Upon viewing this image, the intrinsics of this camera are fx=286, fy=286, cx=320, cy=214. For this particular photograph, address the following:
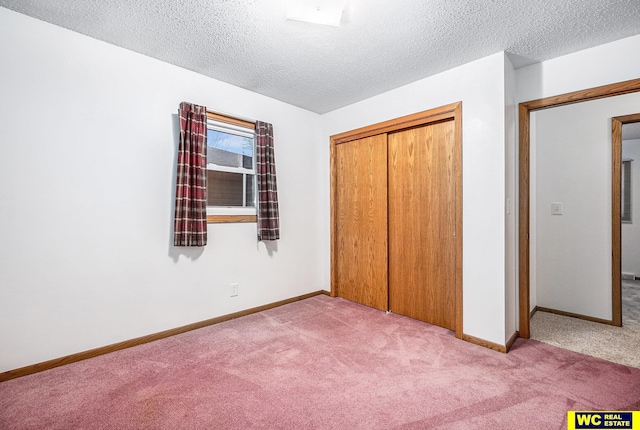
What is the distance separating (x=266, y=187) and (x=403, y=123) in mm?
1535

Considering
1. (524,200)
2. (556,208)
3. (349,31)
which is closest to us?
(349,31)

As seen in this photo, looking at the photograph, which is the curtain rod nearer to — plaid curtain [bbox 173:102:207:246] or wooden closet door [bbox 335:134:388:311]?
plaid curtain [bbox 173:102:207:246]

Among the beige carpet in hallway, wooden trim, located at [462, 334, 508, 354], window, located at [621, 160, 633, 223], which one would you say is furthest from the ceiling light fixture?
window, located at [621, 160, 633, 223]

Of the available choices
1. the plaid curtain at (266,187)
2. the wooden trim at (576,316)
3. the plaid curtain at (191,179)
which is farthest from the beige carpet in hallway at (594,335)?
the plaid curtain at (191,179)

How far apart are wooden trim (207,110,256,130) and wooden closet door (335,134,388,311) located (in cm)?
114

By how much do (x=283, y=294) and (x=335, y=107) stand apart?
7.66 feet

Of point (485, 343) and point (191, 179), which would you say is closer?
point (485, 343)

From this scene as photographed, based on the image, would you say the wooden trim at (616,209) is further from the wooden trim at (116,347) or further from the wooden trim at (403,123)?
the wooden trim at (116,347)

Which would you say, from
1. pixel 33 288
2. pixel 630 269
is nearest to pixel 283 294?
pixel 33 288

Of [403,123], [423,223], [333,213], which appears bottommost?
[423,223]

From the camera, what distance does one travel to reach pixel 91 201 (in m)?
2.09

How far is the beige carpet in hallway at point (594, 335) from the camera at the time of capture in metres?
2.15

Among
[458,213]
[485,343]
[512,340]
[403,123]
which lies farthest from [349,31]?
[512,340]

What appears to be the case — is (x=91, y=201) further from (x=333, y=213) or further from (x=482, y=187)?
(x=482, y=187)
